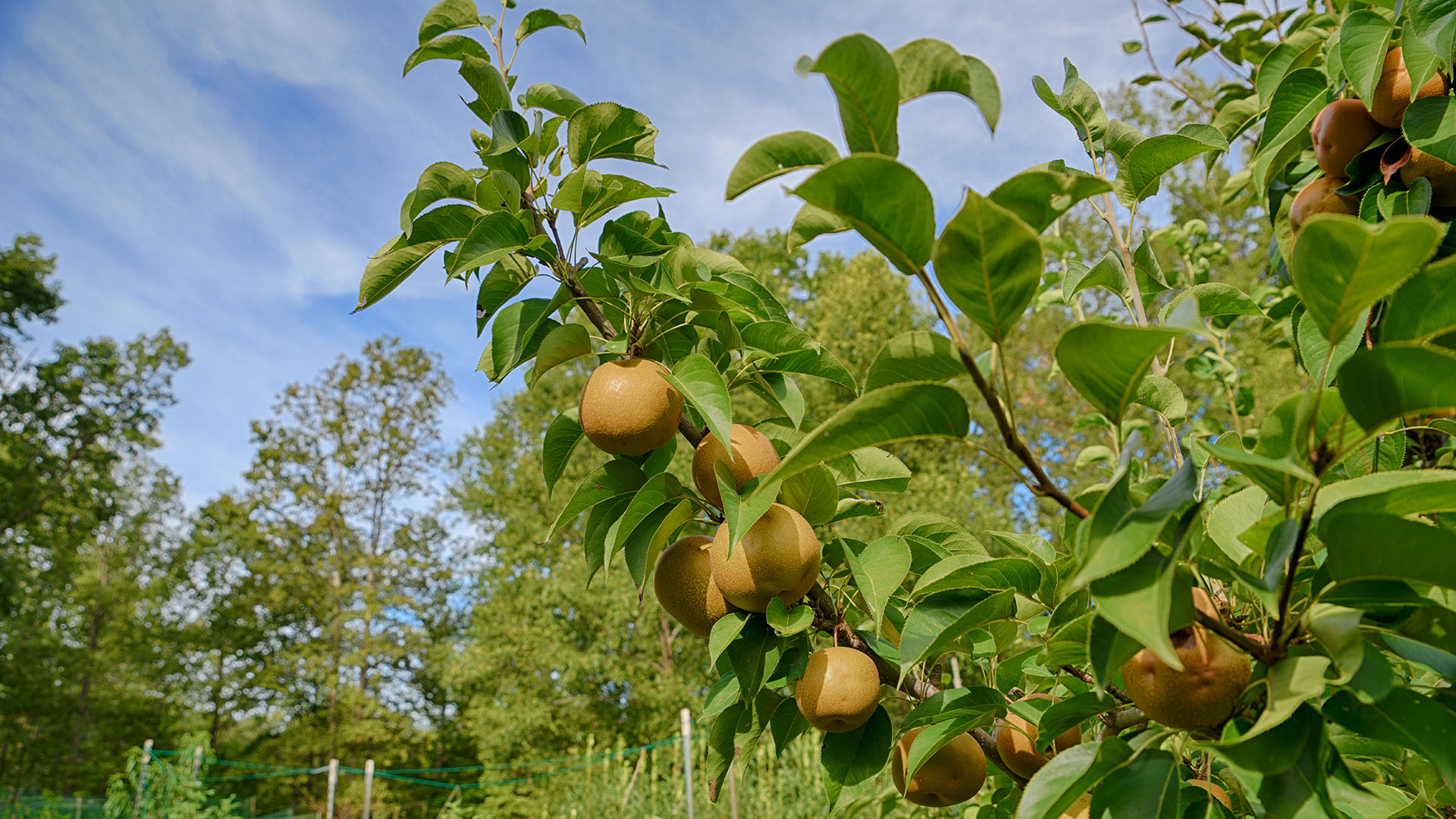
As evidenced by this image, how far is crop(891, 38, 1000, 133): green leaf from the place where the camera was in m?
0.60

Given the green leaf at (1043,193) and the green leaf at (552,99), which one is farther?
the green leaf at (552,99)

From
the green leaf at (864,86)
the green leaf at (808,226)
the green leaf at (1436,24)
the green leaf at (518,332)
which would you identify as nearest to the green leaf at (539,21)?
the green leaf at (518,332)

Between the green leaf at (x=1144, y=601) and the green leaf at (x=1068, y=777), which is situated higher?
the green leaf at (x=1144, y=601)

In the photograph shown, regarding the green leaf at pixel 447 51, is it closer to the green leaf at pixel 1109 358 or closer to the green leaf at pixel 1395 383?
the green leaf at pixel 1109 358

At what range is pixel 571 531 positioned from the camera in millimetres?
12695

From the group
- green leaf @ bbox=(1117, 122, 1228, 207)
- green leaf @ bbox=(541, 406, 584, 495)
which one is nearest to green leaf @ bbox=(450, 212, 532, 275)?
green leaf @ bbox=(541, 406, 584, 495)

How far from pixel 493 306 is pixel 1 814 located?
563 inches

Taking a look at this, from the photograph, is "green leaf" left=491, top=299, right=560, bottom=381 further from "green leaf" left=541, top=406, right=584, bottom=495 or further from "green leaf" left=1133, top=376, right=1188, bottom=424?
"green leaf" left=1133, top=376, right=1188, bottom=424

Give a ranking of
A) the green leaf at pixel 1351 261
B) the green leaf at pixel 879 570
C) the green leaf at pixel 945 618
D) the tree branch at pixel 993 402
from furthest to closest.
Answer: the green leaf at pixel 879 570 < the green leaf at pixel 945 618 < the tree branch at pixel 993 402 < the green leaf at pixel 1351 261

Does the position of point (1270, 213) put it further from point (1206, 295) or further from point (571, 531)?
point (571, 531)

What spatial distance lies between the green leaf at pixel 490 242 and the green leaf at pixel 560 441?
251mm

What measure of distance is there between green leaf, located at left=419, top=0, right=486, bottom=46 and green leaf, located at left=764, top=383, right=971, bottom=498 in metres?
0.96

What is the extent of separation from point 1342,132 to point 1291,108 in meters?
0.10

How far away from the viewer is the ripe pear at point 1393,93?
968 millimetres
